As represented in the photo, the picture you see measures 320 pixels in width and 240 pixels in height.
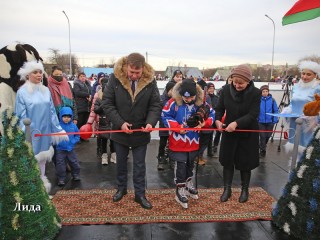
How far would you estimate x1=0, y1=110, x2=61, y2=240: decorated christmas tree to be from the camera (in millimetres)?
2633

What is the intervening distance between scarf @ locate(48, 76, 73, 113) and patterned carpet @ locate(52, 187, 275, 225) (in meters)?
1.59

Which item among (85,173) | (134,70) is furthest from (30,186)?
(85,173)

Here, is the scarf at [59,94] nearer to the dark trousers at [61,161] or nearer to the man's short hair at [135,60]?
the dark trousers at [61,161]

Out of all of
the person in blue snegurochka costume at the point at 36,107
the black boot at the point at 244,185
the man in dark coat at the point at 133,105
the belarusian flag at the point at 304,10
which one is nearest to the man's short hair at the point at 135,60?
the man in dark coat at the point at 133,105

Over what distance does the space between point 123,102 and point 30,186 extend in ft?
4.77

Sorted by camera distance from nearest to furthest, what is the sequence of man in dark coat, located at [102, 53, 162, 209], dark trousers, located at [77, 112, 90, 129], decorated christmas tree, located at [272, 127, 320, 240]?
decorated christmas tree, located at [272, 127, 320, 240] < man in dark coat, located at [102, 53, 162, 209] < dark trousers, located at [77, 112, 90, 129]

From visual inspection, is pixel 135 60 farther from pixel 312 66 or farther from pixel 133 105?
pixel 312 66

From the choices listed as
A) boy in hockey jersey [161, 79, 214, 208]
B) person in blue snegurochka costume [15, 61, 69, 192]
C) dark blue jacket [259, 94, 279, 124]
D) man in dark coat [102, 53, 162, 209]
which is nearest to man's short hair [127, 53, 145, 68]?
man in dark coat [102, 53, 162, 209]

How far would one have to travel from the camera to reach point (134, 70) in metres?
3.48

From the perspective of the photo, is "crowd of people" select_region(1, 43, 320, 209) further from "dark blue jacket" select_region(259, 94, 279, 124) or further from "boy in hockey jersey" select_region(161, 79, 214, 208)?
"dark blue jacket" select_region(259, 94, 279, 124)

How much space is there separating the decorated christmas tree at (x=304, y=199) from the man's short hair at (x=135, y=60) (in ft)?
6.92

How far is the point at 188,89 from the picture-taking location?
3598 millimetres

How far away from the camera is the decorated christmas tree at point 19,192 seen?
8.64ft

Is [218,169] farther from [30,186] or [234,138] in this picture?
[30,186]
